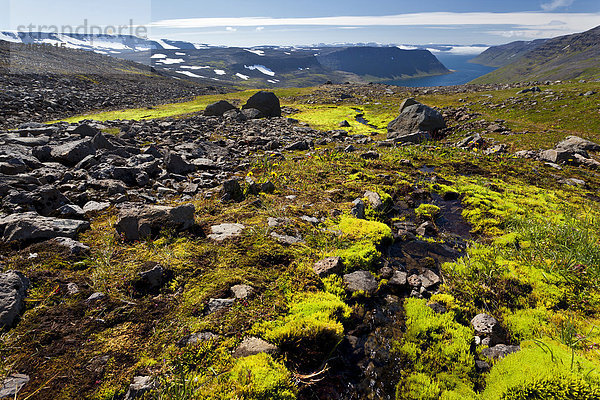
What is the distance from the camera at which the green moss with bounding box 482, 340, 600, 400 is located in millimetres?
3947

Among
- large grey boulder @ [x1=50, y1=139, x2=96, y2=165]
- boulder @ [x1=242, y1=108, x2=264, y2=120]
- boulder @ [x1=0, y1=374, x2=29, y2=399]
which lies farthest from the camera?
boulder @ [x1=242, y1=108, x2=264, y2=120]

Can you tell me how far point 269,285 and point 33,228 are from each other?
245 inches

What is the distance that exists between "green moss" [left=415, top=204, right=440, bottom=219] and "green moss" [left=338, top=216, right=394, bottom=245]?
268 cm

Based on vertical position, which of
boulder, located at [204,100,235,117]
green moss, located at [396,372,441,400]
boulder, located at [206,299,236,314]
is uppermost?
boulder, located at [204,100,235,117]

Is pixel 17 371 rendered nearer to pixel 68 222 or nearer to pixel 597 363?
pixel 68 222

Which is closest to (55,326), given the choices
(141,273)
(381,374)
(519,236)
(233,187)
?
(141,273)

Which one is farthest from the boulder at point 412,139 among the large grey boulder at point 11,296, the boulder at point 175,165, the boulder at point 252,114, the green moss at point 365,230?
the large grey boulder at point 11,296

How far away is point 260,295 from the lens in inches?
238

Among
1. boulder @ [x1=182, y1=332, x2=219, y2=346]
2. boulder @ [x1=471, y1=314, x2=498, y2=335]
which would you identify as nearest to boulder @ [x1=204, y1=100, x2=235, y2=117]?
boulder @ [x1=182, y1=332, x2=219, y2=346]

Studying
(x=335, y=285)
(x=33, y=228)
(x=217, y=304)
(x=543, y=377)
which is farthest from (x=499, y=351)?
(x=33, y=228)

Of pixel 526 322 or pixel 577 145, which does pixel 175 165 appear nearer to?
pixel 526 322

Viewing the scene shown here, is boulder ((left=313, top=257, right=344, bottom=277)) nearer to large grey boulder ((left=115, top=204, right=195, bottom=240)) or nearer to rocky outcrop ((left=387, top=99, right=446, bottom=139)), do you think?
large grey boulder ((left=115, top=204, right=195, bottom=240))

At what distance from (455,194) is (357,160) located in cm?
699

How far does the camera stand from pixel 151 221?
7.68 meters
